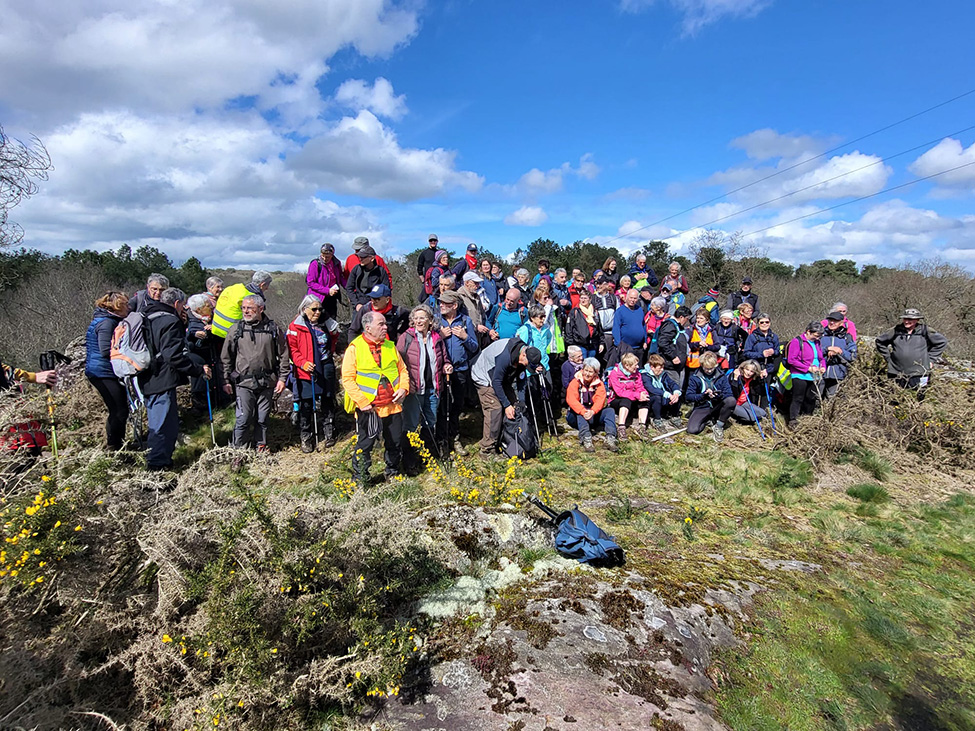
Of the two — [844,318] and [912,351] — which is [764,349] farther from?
[912,351]

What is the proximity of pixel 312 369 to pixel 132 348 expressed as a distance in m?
2.03

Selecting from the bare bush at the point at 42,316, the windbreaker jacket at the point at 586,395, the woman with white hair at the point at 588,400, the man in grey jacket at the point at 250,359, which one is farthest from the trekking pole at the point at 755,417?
the bare bush at the point at 42,316

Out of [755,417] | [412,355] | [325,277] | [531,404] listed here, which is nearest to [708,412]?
[755,417]

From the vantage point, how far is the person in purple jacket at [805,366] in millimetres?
7566

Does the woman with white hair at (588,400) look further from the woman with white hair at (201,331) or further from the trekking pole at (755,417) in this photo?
the woman with white hair at (201,331)

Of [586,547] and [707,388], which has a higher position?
[707,388]

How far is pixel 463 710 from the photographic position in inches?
93.6

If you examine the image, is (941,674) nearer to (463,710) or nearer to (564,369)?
(463,710)

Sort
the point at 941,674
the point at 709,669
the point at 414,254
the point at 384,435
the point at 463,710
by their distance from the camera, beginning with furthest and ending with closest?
the point at 414,254, the point at 384,435, the point at 941,674, the point at 709,669, the point at 463,710

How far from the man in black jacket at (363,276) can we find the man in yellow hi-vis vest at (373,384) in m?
2.25

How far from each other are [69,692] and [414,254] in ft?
69.5

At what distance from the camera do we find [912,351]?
7.32 metres

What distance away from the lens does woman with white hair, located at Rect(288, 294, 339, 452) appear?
6.64m

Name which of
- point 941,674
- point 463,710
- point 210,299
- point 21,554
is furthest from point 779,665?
point 210,299
